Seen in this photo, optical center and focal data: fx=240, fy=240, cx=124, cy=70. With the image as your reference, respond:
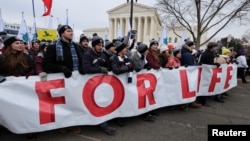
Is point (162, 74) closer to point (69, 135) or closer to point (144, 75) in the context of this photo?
point (144, 75)

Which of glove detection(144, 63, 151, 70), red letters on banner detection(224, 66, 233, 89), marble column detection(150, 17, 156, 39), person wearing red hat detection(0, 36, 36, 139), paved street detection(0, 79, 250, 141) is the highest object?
marble column detection(150, 17, 156, 39)

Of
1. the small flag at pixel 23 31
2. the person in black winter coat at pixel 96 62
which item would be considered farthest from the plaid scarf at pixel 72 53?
the small flag at pixel 23 31

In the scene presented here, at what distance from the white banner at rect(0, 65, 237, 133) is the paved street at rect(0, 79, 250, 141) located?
0.27 meters

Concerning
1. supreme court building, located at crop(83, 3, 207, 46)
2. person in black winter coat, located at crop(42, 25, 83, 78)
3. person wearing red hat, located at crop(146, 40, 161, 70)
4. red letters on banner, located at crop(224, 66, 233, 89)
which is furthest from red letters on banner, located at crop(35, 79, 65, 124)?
supreme court building, located at crop(83, 3, 207, 46)

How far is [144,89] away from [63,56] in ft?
→ 6.07

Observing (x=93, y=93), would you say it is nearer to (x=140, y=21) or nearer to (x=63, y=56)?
(x=63, y=56)

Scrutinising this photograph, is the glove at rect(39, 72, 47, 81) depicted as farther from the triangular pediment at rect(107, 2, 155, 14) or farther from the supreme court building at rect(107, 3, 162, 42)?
the triangular pediment at rect(107, 2, 155, 14)

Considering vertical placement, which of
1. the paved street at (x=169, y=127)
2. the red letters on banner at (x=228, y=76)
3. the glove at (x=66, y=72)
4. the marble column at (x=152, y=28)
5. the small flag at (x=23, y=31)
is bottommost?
the paved street at (x=169, y=127)

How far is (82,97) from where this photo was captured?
4.13 meters

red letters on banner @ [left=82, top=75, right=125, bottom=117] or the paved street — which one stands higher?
red letters on banner @ [left=82, top=75, right=125, bottom=117]

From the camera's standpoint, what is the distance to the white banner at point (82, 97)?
3.60 meters

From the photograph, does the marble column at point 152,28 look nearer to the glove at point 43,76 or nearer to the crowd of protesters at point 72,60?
the crowd of protesters at point 72,60

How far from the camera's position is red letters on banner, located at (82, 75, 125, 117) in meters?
4.20

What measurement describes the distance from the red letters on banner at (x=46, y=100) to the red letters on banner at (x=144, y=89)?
1.71 meters
